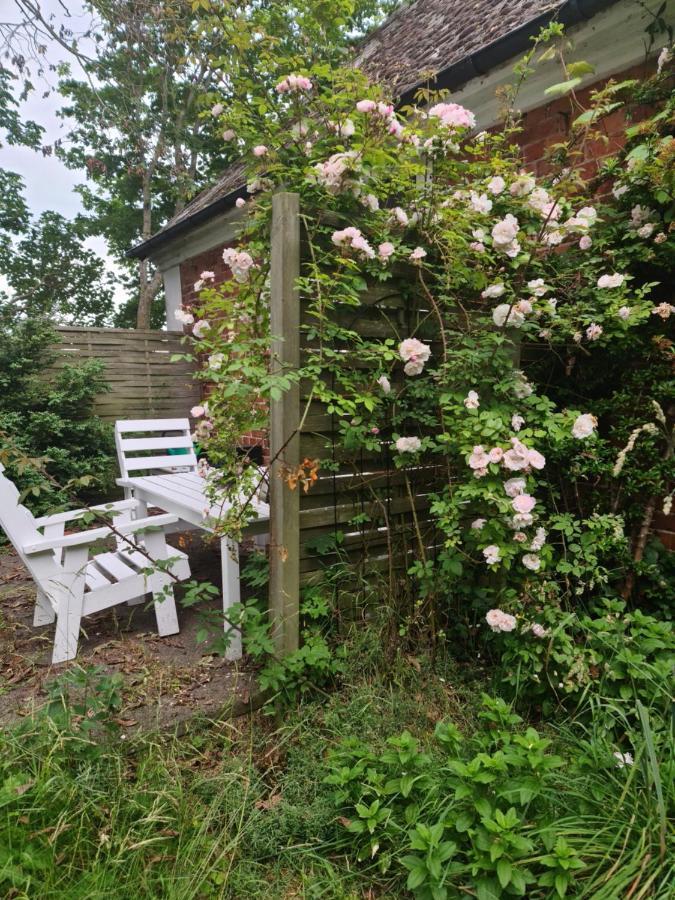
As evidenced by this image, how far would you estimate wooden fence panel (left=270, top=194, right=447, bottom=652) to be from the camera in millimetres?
2029

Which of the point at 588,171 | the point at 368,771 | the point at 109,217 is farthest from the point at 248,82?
the point at 109,217

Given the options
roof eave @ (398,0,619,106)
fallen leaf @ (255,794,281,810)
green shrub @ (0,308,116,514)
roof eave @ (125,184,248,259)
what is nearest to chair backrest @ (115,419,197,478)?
green shrub @ (0,308,116,514)

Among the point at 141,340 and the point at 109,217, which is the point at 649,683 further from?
the point at 109,217

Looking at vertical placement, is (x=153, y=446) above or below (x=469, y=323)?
below

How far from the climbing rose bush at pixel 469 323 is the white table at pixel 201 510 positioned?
1.07ft

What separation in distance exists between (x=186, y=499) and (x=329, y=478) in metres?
0.86

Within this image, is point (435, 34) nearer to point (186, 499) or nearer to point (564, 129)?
point (564, 129)

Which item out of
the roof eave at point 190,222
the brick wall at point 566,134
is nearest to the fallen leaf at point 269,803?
the brick wall at point 566,134

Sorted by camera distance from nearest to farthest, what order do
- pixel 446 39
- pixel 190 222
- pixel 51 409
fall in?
pixel 446 39 < pixel 51 409 < pixel 190 222

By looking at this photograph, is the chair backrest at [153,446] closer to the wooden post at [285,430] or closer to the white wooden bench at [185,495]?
the white wooden bench at [185,495]

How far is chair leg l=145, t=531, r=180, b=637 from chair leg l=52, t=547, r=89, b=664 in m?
0.31

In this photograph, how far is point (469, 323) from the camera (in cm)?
238

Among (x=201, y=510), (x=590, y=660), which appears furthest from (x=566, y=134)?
(x=201, y=510)

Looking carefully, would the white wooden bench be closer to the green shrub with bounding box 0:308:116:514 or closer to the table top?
the table top
